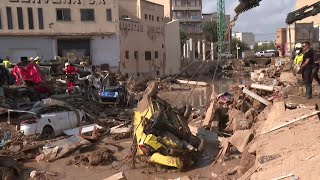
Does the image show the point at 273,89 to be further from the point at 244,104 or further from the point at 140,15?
the point at 140,15

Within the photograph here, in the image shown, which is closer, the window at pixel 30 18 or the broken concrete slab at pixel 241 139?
the broken concrete slab at pixel 241 139

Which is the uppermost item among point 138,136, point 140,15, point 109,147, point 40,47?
point 140,15

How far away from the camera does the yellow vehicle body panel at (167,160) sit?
8.79 m

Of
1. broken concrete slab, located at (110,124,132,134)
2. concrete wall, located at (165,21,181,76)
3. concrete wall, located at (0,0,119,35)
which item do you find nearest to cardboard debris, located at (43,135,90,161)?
broken concrete slab, located at (110,124,132,134)

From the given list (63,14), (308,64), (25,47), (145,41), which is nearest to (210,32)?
(145,41)

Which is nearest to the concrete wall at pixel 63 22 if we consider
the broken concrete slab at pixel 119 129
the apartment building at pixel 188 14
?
the broken concrete slab at pixel 119 129

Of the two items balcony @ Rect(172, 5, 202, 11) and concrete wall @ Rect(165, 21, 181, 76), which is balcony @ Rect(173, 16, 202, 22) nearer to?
balcony @ Rect(172, 5, 202, 11)

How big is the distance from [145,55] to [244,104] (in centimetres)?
3113

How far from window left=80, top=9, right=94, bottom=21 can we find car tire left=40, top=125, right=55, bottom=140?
2556 cm

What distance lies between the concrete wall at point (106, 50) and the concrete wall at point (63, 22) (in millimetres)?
812

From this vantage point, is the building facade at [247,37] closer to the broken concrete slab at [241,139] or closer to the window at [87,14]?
the window at [87,14]

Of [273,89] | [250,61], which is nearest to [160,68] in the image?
[250,61]

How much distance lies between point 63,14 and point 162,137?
29687mm

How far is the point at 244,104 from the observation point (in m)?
12.9
